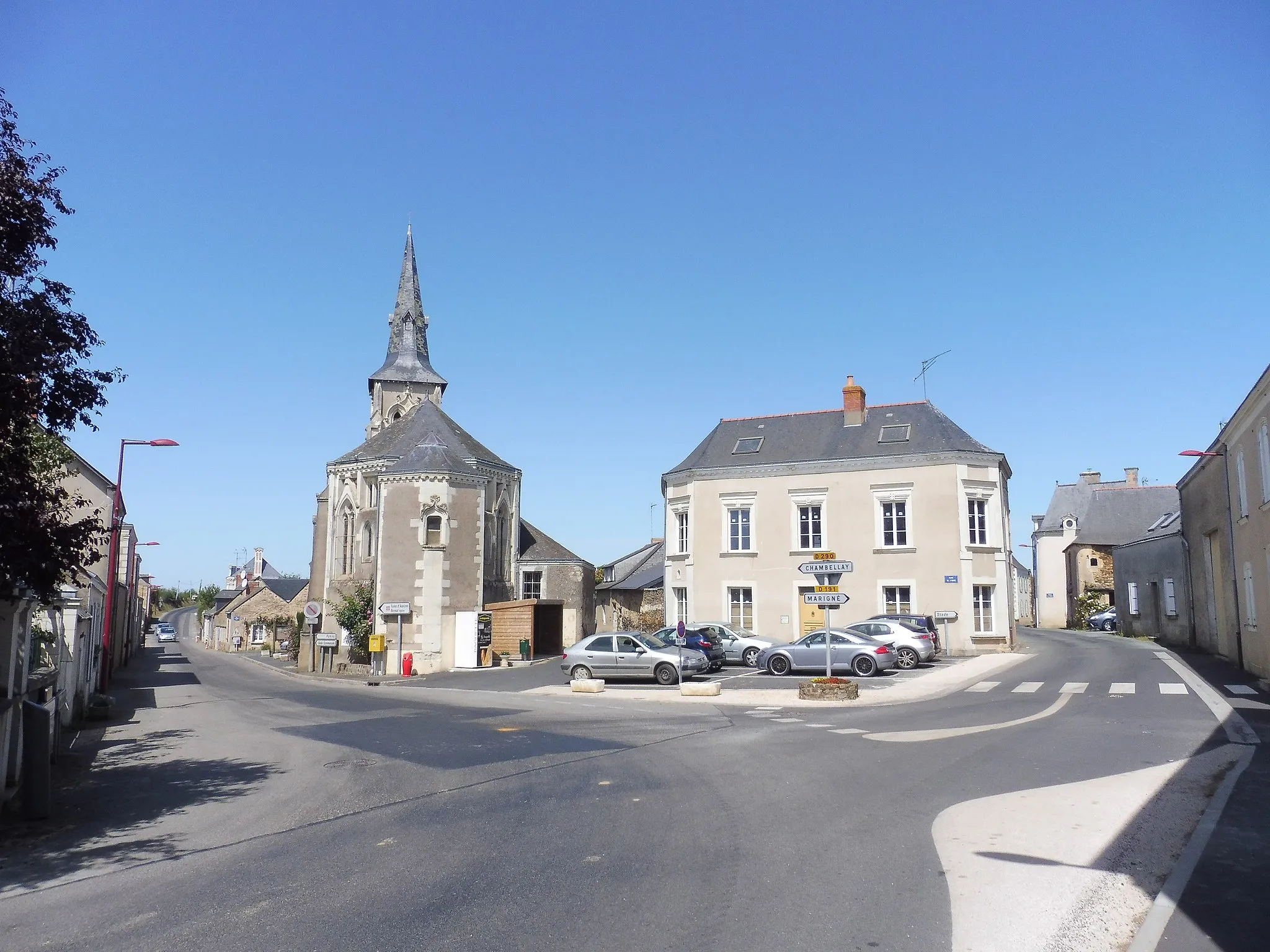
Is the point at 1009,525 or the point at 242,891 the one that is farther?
the point at 1009,525

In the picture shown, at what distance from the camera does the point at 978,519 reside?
33.4 metres

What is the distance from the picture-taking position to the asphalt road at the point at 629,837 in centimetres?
563

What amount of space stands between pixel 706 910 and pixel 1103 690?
1647cm

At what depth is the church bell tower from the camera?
48688mm

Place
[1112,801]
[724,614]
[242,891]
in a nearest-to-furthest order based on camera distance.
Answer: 1. [242,891]
2. [1112,801]
3. [724,614]

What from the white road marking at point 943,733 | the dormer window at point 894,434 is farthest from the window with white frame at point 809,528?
the white road marking at point 943,733

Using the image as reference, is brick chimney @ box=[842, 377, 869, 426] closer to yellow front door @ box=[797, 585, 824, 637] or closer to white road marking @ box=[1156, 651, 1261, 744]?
yellow front door @ box=[797, 585, 824, 637]

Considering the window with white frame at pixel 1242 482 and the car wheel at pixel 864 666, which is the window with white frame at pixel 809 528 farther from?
the window with white frame at pixel 1242 482

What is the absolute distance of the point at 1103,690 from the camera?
19.2 meters

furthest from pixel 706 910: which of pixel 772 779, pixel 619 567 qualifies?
pixel 619 567

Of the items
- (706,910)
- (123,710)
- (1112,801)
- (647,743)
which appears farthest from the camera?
(123,710)

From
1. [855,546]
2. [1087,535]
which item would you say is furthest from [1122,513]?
[855,546]

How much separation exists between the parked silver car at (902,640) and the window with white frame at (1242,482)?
8708 mm

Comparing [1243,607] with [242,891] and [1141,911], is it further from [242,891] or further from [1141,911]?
[242,891]
